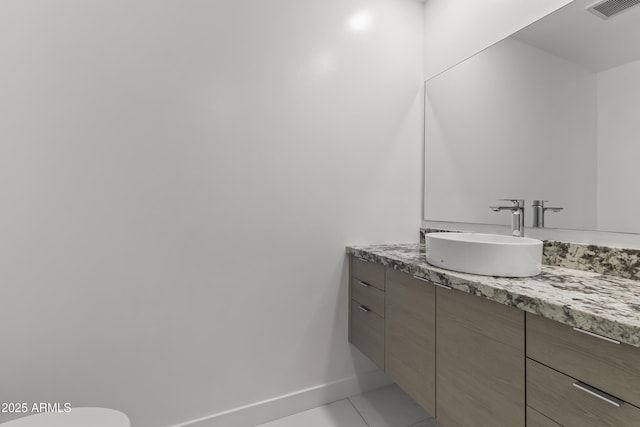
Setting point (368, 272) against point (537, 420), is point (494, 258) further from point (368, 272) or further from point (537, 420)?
point (368, 272)

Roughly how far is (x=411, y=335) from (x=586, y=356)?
0.64m

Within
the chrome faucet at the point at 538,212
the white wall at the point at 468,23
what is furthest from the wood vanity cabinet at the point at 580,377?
the white wall at the point at 468,23

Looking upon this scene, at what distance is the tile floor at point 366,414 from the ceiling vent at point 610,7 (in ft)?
6.24

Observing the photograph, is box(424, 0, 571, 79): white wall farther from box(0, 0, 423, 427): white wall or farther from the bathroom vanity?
the bathroom vanity

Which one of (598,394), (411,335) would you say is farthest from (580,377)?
(411,335)

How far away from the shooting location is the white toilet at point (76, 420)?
34.6 inches

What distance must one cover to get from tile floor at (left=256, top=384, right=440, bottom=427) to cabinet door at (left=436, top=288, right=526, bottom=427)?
53 cm

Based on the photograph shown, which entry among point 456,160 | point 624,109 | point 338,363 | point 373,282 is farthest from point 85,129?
point 624,109

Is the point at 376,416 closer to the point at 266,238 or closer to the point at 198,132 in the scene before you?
the point at 266,238

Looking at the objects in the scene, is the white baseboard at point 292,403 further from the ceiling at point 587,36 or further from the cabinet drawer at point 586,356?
the ceiling at point 587,36

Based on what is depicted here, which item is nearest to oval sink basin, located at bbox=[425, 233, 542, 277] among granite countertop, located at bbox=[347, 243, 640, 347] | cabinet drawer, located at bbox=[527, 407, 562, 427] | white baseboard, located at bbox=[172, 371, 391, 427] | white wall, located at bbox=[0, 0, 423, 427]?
granite countertop, located at bbox=[347, 243, 640, 347]

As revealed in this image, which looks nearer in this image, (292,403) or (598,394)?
(598,394)

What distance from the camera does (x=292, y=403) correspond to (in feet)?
5.15

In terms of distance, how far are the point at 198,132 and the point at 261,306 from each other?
887mm
